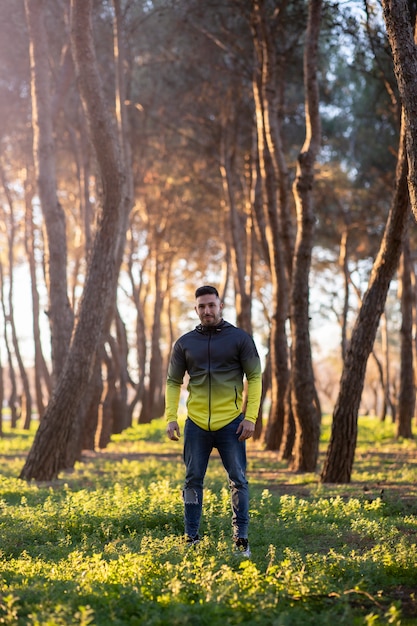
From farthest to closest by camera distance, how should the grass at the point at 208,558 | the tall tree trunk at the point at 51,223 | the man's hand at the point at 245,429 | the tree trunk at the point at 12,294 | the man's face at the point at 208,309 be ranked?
the tree trunk at the point at 12,294, the tall tree trunk at the point at 51,223, the man's face at the point at 208,309, the man's hand at the point at 245,429, the grass at the point at 208,558

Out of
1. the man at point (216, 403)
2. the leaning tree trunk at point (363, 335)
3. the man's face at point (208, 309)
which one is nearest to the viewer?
the man at point (216, 403)

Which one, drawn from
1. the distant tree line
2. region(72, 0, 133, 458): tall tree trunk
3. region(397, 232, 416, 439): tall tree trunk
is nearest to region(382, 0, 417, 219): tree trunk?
the distant tree line

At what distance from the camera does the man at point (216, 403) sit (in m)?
6.32

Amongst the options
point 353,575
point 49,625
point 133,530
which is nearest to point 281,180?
point 133,530

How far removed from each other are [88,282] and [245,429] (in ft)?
20.5

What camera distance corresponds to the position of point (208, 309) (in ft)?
21.1

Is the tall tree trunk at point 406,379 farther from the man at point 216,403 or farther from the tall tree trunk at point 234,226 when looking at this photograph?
the man at point 216,403

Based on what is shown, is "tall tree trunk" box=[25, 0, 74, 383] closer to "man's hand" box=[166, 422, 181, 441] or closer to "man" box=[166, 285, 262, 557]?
"man's hand" box=[166, 422, 181, 441]

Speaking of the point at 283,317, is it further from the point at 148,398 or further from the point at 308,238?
the point at 148,398

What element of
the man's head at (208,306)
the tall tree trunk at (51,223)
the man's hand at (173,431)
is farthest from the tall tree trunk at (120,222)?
the man's hand at (173,431)

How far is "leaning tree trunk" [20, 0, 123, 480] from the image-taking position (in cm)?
1156

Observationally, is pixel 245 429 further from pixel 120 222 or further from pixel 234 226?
pixel 234 226

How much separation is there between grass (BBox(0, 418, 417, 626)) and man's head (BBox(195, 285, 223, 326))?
5.80ft

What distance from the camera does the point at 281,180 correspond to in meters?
15.3
